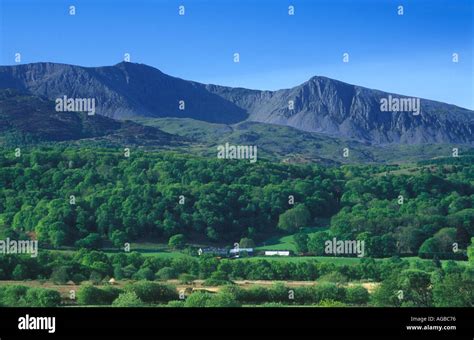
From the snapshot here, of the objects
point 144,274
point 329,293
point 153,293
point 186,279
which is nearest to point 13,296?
point 153,293

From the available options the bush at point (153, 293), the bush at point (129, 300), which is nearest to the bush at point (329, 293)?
the bush at point (153, 293)

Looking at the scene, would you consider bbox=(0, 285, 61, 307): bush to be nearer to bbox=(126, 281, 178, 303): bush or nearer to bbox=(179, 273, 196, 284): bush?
bbox=(126, 281, 178, 303): bush

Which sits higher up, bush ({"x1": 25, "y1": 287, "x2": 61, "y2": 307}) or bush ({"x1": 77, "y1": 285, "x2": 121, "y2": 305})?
bush ({"x1": 25, "y1": 287, "x2": 61, "y2": 307})

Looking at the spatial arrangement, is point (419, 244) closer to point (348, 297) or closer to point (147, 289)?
point (348, 297)

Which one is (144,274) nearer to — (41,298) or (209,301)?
(41,298)

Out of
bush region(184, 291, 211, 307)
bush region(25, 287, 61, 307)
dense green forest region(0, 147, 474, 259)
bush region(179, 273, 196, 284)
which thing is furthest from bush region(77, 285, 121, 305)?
dense green forest region(0, 147, 474, 259)
